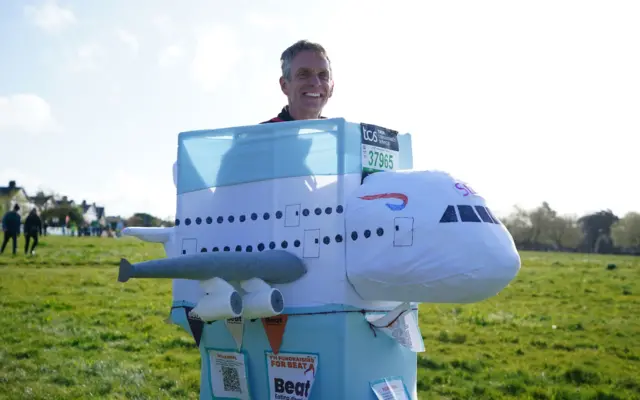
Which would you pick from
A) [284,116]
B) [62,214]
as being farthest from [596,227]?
[62,214]

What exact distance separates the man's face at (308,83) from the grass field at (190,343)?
4551 millimetres

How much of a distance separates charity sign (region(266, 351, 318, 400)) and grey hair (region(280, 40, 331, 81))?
225cm

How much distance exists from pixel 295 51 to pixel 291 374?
2.55m

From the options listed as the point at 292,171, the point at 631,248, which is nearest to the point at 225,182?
the point at 292,171

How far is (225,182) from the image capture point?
5320mm

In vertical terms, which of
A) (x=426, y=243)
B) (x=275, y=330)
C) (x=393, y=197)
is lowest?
(x=275, y=330)

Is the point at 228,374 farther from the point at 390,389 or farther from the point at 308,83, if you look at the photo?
the point at 308,83

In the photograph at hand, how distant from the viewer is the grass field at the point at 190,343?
891 centimetres

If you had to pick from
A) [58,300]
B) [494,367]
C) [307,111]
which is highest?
[307,111]

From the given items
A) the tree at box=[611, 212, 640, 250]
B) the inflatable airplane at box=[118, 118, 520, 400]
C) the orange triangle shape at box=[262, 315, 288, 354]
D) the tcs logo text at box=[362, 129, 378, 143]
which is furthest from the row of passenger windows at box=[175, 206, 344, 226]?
the tree at box=[611, 212, 640, 250]

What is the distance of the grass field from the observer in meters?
8.91

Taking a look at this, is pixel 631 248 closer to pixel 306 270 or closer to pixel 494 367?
pixel 494 367

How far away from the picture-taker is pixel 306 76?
212 inches

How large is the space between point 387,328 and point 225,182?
1.72 metres
